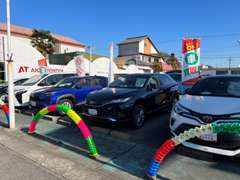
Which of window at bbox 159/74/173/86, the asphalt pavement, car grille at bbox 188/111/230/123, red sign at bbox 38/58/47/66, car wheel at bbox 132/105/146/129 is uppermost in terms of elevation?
red sign at bbox 38/58/47/66

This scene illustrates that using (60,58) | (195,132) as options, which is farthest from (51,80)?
(60,58)

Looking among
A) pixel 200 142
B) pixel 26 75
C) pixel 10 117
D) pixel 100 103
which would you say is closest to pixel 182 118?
pixel 200 142

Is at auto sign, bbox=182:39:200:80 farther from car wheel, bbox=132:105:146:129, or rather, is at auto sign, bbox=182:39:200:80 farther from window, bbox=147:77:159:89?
car wheel, bbox=132:105:146:129

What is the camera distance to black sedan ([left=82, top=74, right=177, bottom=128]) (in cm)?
496

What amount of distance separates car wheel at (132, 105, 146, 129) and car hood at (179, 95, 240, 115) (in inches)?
59.9

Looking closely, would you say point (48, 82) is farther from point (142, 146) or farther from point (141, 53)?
point (141, 53)

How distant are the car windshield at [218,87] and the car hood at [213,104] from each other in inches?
13.7

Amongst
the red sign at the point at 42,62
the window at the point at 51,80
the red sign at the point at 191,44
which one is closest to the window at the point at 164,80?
the red sign at the point at 191,44

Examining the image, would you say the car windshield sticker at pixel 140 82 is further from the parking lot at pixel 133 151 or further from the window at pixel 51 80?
the window at pixel 51 80

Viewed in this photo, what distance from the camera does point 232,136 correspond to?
2.93m

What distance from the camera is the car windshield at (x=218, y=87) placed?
13.5 ft

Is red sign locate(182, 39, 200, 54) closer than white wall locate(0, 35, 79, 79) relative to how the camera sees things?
Yes

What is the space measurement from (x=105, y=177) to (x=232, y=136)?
2025 mm

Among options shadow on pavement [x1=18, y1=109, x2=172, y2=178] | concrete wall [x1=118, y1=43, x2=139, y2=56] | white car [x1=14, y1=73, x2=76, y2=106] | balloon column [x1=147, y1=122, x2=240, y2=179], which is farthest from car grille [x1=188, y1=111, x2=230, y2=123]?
concrete wall [x1=118, y1=43, x2=139, y2=56]
